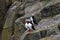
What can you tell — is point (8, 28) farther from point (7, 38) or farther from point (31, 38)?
point (31, 38)

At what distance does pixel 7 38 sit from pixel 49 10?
560 centimetres

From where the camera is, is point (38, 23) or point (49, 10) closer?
point (38, 23)

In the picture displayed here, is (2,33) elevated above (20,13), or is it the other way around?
(20,13)

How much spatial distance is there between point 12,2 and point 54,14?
281 inches

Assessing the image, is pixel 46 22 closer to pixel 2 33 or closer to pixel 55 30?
pixel 55 30

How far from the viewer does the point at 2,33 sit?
48.3 feet

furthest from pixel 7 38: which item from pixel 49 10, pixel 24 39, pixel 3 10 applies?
pixel 24 39

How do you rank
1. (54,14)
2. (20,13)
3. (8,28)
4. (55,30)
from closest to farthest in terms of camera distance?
(55,30), (54,14), (20,13), (8,28)

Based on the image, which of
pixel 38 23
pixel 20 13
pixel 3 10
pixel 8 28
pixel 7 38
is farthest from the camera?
pixel 3 10

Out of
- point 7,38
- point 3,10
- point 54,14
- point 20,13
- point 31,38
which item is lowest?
point 7,38

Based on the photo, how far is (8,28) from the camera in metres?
13.0

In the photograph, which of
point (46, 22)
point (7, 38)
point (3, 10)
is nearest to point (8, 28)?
point (7, 38)

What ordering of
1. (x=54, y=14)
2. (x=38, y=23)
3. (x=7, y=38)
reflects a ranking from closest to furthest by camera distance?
(x=38, y=23)
(x=54, y=14)
(x=7, y=38)

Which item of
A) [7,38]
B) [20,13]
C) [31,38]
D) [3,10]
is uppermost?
[31,38]
